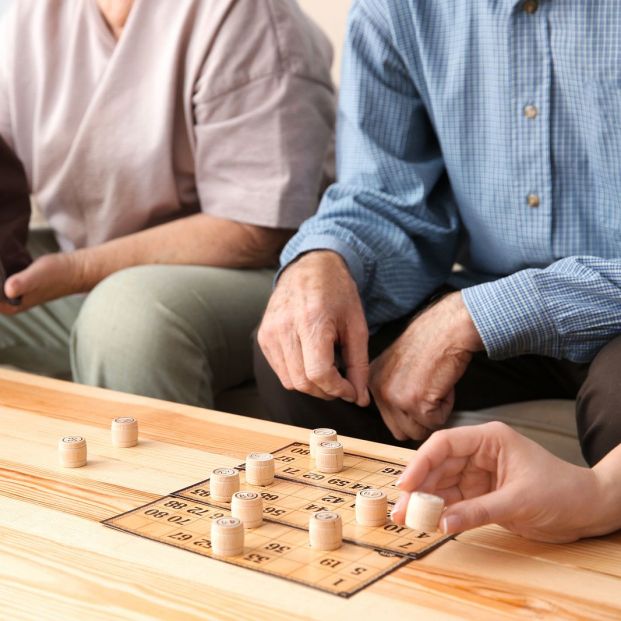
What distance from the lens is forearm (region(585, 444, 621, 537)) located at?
2.78ft

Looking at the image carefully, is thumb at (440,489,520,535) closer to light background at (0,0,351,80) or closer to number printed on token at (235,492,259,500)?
number printed on token at (235,492,259,500)

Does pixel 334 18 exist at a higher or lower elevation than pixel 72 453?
higher

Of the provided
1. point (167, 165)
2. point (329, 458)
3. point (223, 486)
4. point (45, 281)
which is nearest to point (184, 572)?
point (223, 486)

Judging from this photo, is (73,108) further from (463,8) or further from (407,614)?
(407,614)

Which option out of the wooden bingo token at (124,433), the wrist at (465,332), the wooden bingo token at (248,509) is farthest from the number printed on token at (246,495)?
the wrist at (465,332)

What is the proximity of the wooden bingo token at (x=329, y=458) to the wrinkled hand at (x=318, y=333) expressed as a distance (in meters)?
0.25

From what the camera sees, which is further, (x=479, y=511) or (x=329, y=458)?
(x=329, y=458)

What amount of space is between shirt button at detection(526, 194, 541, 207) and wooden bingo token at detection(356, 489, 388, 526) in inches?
26.9

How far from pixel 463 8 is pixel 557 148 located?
0.24m

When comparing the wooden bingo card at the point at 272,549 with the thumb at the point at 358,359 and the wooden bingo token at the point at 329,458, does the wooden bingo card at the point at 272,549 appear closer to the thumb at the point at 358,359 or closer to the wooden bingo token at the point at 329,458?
the wooden bingo token at the point at 329,458

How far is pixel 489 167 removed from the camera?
149 cm

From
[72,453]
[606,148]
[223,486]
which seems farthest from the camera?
[606,148]

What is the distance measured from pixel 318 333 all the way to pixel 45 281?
646 mm

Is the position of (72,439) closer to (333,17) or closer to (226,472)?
(226,472)
